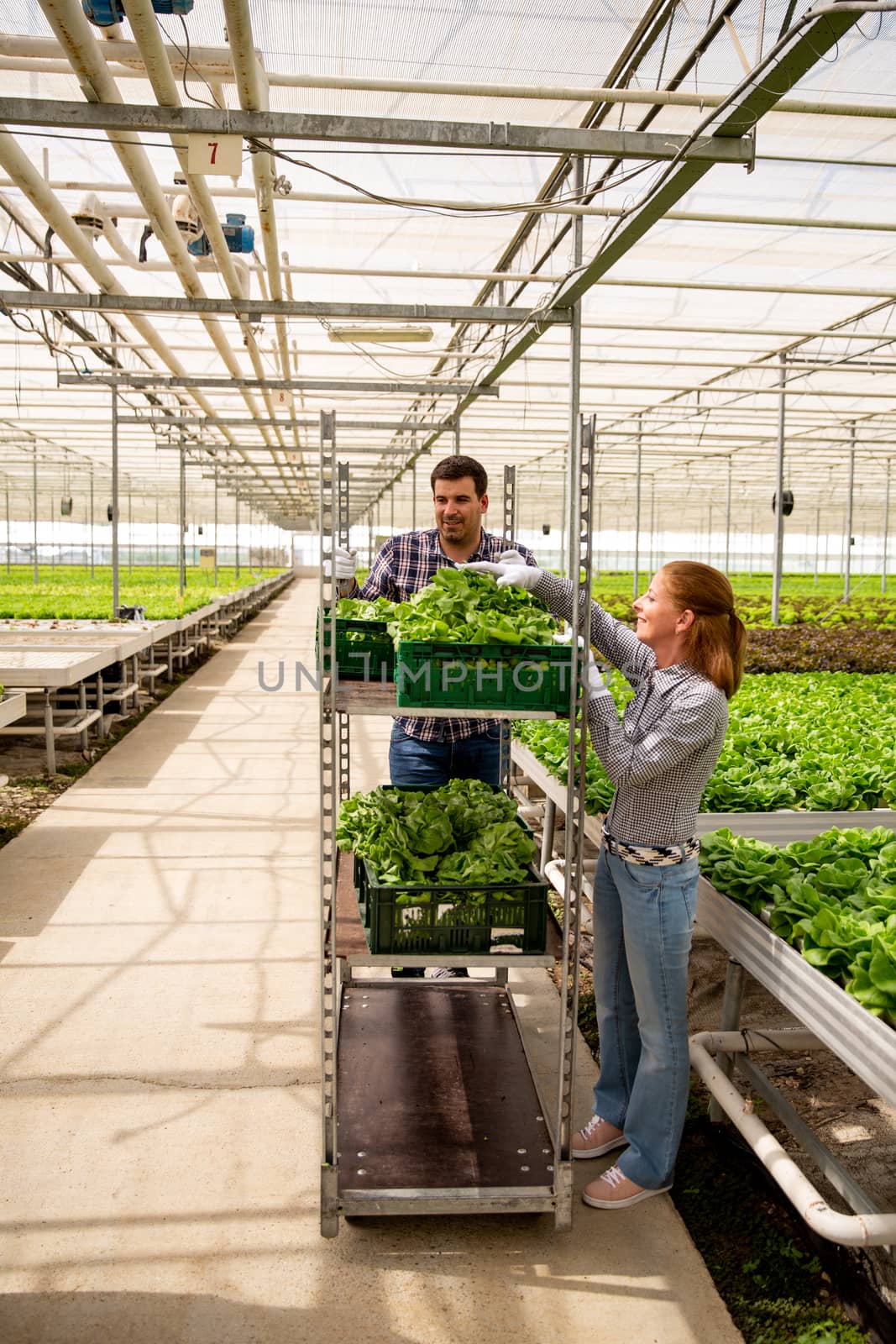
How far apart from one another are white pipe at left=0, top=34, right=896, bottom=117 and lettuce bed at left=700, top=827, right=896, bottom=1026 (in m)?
2.53

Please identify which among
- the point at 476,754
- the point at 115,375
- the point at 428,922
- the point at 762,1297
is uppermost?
the point at 115,375

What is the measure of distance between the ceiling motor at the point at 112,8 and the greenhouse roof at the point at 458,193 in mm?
88

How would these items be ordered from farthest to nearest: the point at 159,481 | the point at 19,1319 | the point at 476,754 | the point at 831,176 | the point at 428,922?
the point at 159,481, the point at 831,176, the point at 476,754, the point at 428,922, the point at 19,1319

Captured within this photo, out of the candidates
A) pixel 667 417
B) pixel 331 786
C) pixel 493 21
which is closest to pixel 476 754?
pixel 331 786

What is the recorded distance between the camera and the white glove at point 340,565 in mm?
2678

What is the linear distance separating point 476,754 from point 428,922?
3.68ft

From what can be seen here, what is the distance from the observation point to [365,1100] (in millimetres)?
3010

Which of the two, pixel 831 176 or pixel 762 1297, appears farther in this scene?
pixel 831 176

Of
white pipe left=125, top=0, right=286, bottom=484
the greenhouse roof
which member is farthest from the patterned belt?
white pipe left=125, top=0, right=286, bottom=484

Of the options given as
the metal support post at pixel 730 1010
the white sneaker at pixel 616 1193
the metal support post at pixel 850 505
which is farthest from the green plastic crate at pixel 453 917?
the metal support post at pixel 850 505

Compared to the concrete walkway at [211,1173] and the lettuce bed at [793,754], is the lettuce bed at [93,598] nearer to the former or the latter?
the concrete walkway at [211,1173]

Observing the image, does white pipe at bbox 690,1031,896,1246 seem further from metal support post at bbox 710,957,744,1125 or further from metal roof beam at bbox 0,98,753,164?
metal roof beam at bbox 0,98,753,164

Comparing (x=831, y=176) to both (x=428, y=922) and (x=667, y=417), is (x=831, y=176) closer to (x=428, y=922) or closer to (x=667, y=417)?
(x=428, y=922)

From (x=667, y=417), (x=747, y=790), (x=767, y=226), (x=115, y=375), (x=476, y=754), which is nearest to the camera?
(x=476, y=754)
